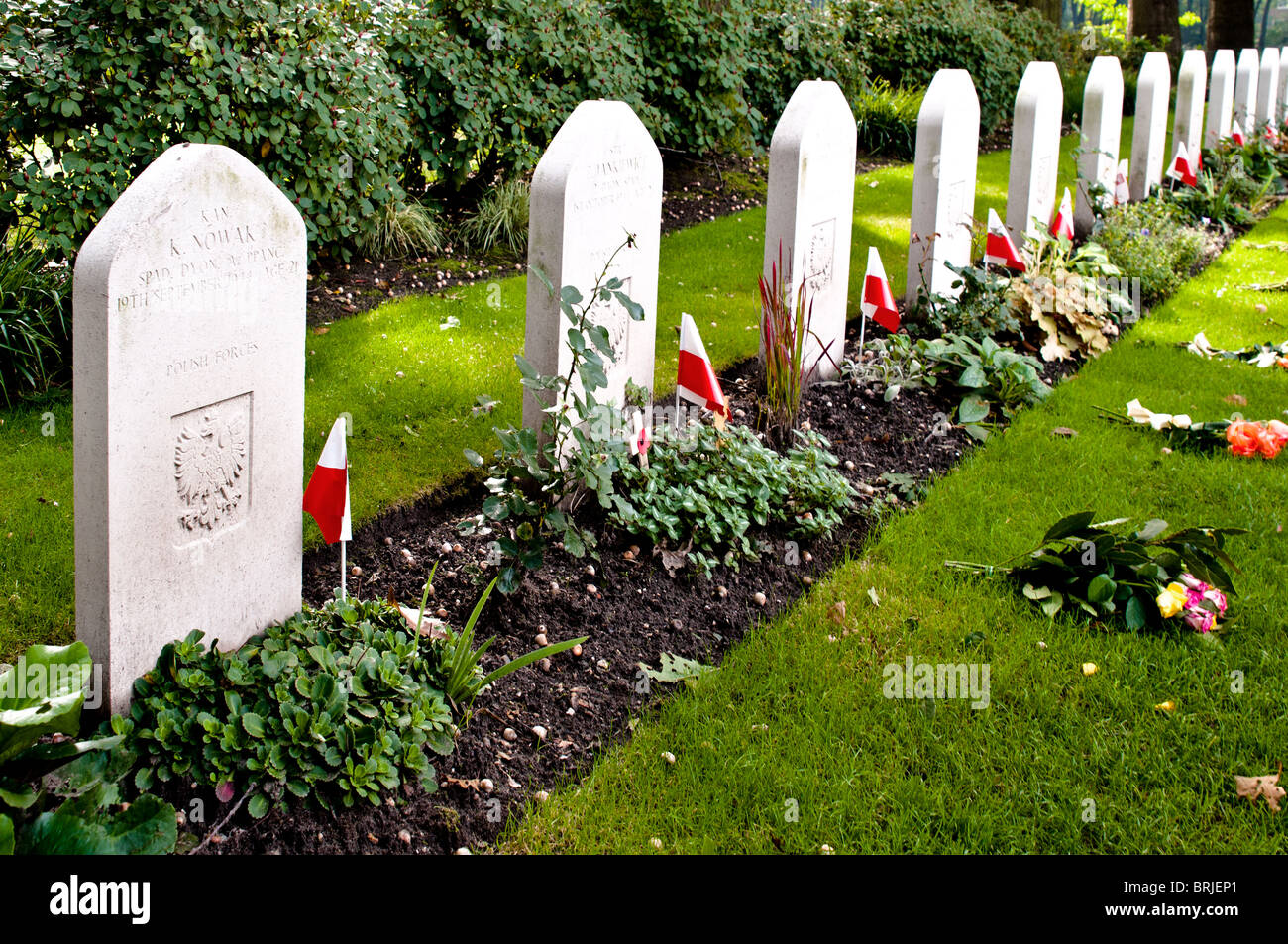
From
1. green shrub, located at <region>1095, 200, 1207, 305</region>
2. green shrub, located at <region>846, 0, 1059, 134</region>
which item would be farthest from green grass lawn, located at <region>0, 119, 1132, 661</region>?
green shrub, located at <region>846, 0, 1059, 134</region>

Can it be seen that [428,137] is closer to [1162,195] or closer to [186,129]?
[186,129]

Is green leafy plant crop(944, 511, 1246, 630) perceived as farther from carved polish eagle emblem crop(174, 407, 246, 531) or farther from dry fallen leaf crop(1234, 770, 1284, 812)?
carved polish eagle emblem crop(174, 407, 246, 531)

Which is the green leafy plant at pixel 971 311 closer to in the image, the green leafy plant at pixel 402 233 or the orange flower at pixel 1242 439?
Answer: the orange flower at pixel 1242 439

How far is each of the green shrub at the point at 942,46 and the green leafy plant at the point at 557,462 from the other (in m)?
11.2

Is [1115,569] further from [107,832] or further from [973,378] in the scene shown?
[107,832]

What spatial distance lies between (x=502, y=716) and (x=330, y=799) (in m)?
0.65

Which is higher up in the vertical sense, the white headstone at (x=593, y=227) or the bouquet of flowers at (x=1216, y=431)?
the white headstone at (x=593, y=227)

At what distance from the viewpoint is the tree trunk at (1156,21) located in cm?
2242

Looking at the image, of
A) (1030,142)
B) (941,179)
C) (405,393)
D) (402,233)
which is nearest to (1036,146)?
(1030,142)

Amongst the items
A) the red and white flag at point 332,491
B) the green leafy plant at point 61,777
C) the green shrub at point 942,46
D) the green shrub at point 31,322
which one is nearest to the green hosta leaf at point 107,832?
the green leafy plant at point 61,777

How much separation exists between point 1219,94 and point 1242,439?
9.60 metres

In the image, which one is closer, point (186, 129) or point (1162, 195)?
point (186, 129)
